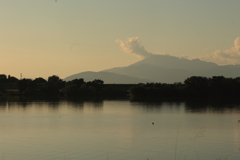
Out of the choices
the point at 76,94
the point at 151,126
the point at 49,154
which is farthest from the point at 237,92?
the point at 49,154

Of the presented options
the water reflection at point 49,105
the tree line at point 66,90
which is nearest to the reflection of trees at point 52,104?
the water reflection at point 49,105

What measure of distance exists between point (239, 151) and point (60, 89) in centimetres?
14707

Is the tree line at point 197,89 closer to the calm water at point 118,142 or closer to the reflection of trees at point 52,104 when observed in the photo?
the reflection of trees at point 52,104

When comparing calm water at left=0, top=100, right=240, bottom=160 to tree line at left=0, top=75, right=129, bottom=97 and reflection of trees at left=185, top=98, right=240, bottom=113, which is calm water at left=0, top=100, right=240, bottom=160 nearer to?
reflection of trees at left=185, top=98, right=240, bottom=113

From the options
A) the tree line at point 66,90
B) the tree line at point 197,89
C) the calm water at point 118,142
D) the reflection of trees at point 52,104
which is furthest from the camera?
the tree line at point 66,90

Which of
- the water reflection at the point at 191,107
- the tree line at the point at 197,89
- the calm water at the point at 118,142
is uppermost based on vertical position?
the tree line at the point at 197,89

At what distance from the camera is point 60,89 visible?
176 meters

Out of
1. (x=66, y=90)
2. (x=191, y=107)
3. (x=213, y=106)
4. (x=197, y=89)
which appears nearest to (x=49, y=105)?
(x=191, y=107)

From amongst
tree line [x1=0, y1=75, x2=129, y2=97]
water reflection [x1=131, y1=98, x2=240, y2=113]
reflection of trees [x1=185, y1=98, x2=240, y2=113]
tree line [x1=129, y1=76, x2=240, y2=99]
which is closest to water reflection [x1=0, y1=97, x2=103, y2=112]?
water reflection [x1=131, y1=98, x2=240, y2=113]

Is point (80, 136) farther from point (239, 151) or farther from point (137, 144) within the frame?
point (239, 151)

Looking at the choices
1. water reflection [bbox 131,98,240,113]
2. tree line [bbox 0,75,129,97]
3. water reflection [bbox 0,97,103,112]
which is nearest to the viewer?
water reflection [bbox 131,98,240,113]

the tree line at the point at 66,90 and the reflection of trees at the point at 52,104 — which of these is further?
the tree line at the point at 66,90

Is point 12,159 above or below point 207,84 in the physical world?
below

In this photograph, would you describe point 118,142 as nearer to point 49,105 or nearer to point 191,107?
point 191,107
